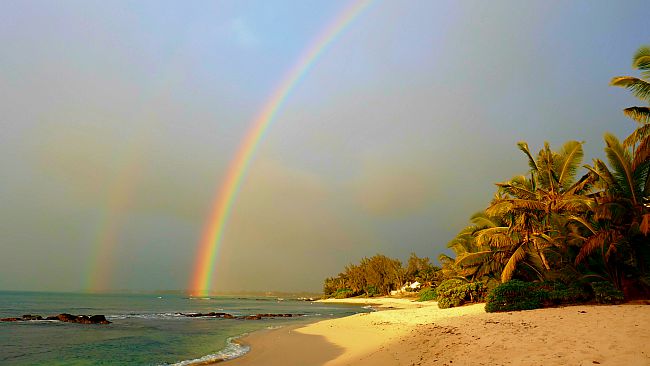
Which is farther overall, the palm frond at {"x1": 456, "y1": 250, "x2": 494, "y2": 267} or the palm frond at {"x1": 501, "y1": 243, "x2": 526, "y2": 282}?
the palm frond at {"x1": 456, "y1": 250, "x2": 494, "y2": 267}

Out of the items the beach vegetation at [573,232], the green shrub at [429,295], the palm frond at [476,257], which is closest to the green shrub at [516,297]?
the beach vegetation at [573,232]

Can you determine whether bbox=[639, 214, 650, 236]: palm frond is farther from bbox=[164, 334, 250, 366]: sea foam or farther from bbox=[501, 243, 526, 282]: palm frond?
bbox=[164, 334, 250, 366]: sea foam

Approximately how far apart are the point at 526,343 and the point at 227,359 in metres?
12.1

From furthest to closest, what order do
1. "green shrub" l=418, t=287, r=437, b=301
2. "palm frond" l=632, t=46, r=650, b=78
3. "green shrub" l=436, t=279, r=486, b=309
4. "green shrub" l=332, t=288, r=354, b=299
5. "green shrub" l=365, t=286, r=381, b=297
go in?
"green shrub" l=332, t=288, r=354, b=299
"green shrub" l=365, t=286, r=381, b=297
"green shrub" l=418, t=287, r=437, b=301
"green shrub" l=436, t=279, r=486, b=309
"palm frond" l=632, t=46, r=650, b=78

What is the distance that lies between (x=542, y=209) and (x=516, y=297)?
6892 mm

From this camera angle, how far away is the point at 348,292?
144125 mm

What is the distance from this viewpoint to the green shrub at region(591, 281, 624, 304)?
1945cm

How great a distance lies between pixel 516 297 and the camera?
2169 cm

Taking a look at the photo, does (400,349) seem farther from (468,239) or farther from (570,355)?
(468,239)

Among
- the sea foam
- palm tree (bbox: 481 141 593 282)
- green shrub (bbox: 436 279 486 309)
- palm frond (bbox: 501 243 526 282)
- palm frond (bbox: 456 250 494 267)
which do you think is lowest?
the sea foam

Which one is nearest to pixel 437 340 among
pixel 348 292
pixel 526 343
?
pixel 526 343

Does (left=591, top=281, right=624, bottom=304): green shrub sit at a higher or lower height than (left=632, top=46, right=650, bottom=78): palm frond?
lower

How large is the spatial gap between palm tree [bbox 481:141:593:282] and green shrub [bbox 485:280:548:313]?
3943mm

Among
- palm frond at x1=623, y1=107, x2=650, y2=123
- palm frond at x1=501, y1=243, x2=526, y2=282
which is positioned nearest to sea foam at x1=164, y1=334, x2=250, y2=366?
palm frond at x1=501, y1=243, x2=526, y2=282
